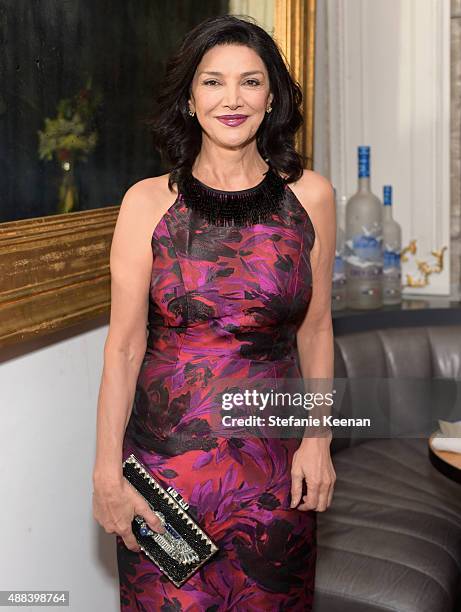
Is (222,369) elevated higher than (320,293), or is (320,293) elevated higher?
(320,293)

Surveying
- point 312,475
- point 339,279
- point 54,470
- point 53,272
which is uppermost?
point 53,272

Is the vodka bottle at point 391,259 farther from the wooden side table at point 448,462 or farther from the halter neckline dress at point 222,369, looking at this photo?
the halter neckline dress at point 222,369

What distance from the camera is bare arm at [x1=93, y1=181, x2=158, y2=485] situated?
1.62m

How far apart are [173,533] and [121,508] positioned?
4.1 inches

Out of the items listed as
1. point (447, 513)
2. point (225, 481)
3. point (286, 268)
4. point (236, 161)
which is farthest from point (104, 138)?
point (447, 513)

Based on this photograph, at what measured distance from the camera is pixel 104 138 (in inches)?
81.7

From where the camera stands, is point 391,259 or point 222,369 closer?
point 222,369

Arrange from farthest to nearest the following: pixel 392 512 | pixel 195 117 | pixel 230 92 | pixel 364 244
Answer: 1. pixel 364 244
2. pixel 392 512
3. pixel 195 117
4. pixel 230 92

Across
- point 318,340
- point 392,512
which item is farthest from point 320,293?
point 392,512

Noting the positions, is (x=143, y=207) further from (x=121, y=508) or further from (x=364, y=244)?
(x=364, y=244)

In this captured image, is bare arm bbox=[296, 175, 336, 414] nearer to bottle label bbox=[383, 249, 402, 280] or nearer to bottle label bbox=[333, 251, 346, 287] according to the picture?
bottle label bbox=[333, 251, 346, 287]

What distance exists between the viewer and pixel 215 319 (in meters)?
1.65

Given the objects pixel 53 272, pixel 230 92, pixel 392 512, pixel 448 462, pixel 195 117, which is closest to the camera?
pixel 230 92

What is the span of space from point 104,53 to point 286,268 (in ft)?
2.38
